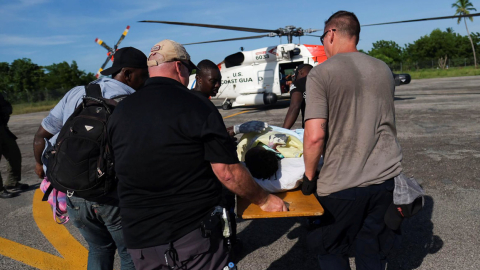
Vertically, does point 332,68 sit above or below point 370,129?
above

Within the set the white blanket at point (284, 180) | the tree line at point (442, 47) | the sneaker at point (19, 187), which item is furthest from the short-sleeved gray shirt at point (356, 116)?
the tree line at point (442, 47)

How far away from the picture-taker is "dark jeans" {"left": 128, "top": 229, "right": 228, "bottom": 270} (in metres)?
1.82

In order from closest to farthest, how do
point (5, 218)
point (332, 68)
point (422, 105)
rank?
point (332, 68) < point (5, 218) < point (422, 105)

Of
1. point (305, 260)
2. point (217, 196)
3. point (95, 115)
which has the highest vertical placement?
point (95, 115)

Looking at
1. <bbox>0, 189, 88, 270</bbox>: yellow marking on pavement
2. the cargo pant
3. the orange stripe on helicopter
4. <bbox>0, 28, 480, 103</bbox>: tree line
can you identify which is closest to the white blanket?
<bbox>0, 189, 88, 270</bbox>: yellow marking on pavement

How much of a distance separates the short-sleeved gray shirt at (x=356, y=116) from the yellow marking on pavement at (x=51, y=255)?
2.83 meters

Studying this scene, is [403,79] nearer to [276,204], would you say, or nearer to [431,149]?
[431,149]

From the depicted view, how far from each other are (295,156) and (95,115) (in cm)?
170

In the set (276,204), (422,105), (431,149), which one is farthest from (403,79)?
(276,204)

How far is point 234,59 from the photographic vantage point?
52.4ft

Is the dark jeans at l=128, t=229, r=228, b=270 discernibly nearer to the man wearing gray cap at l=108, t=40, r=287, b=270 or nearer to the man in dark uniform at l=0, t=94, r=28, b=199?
the man wearing gray cap at l=108, t=40, r=287, b=270

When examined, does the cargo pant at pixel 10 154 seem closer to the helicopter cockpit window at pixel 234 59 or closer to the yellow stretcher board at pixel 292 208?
the yellow stretcher board at pixel 292 208

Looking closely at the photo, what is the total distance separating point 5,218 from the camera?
489 cm

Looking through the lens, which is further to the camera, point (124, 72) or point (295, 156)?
point (295, 156)
